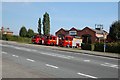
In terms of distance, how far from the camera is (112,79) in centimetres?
1253

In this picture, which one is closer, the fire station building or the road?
the road

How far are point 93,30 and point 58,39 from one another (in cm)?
3074

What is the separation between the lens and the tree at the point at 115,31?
75.2 metres

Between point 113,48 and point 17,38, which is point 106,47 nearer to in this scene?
point 113,48

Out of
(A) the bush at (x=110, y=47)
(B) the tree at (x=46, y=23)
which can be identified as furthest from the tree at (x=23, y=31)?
(A) the bush at (x=110, y=47)

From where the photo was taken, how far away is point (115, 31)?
7525cm

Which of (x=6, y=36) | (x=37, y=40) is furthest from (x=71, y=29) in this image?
(x=37, y=40)

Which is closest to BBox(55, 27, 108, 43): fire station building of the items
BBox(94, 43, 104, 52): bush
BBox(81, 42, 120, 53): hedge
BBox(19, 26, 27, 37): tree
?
BBox(19, 26, 27, 37): tree

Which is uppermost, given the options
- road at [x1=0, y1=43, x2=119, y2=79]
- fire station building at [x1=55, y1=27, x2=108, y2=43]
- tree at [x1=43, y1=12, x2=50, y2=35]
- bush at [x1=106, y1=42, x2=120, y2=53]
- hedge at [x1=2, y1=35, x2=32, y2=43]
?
tree at [x1=43, y1=12, x2=50, y2=35]

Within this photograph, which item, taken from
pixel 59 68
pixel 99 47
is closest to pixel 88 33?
pixel 99 47

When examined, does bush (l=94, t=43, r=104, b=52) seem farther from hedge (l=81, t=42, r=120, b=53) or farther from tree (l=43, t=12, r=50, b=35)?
tree (l=43, t=12, r=50, b=35)

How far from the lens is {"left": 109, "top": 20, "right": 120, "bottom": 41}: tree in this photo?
75.2 m

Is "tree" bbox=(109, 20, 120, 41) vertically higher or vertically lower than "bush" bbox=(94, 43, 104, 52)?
higher

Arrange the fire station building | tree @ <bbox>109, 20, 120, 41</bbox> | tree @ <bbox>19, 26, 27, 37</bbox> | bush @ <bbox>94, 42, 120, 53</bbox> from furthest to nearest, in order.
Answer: tree @ <bbox>19, 26, 27, 37</bbox> → the fire station building → tree @ <bbox>109, 20, 120, 41</bbox> → bush @ <bbox>94, 42, 120, 53</bbox>
